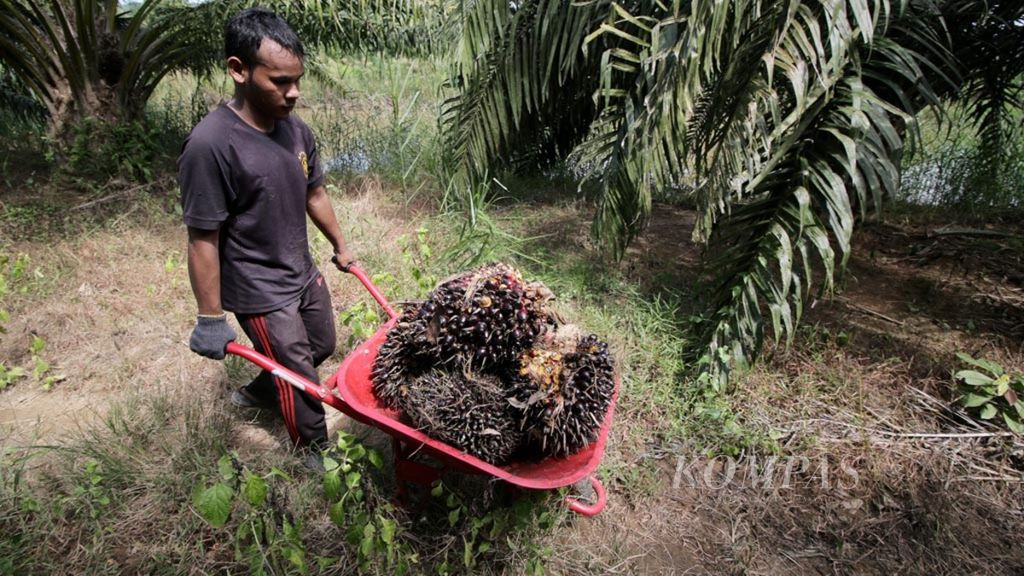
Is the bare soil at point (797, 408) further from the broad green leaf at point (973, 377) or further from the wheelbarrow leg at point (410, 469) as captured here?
the wheelbarrow leg at point (410, 469)

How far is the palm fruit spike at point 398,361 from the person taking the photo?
68.9 inches

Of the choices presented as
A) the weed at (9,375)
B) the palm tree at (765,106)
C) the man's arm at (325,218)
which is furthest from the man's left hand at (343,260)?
the weed at (9,375)

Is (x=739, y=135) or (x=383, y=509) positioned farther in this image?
(x=739, y=135)

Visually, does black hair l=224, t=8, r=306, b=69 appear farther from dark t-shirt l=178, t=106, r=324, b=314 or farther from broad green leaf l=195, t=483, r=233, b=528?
broad green leaf l=195, t=483, r=233, b=528

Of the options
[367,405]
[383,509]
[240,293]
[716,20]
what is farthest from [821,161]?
[240,293]

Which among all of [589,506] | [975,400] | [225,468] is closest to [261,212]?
[225,468]

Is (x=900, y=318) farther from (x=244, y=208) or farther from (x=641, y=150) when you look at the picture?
(x=244, y=208)

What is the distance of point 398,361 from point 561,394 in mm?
536

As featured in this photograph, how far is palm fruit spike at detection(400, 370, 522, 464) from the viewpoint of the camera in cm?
160

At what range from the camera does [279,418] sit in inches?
104

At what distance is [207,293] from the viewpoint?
185 cm

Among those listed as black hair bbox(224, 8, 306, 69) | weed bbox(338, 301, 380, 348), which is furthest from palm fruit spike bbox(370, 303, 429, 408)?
black hair bbox(224, 8, 306, 69)

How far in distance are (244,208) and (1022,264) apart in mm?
4441

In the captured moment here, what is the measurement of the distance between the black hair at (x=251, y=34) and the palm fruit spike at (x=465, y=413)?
3.81ft
